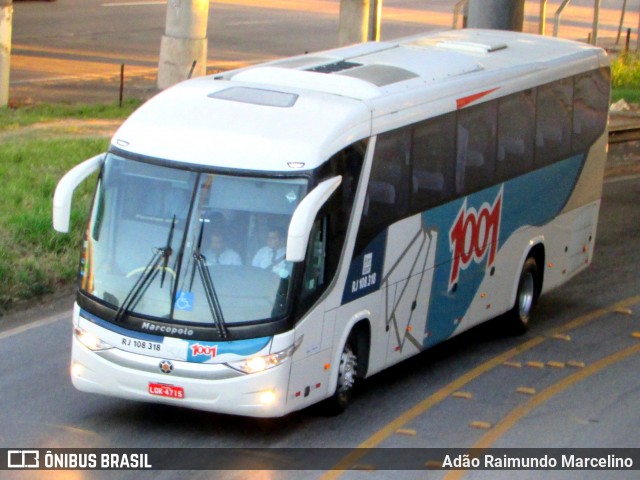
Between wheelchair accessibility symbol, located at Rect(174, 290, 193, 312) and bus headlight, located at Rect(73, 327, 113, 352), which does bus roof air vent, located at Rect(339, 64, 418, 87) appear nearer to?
wheelchair accessibility symbol, located at Rect(174, 290, 193, 312)

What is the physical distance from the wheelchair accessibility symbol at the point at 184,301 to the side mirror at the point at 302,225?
2.88ft

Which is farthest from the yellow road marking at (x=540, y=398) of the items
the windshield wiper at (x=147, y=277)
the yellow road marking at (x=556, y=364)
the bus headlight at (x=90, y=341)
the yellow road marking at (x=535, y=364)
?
the bus headlight at (x=90, y=341)

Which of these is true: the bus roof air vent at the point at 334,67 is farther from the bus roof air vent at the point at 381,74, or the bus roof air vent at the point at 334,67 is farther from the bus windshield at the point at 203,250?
the bus windshield at the point at 203,250

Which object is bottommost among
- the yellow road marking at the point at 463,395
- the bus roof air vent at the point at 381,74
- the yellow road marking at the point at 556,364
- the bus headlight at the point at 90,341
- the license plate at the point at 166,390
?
the yellow road marking at the point at 556,364

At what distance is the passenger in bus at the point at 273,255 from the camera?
393 inches

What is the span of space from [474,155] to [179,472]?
16.2ft

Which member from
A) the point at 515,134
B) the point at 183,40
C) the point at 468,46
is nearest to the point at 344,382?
the point at 515,134

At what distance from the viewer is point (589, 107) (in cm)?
1548

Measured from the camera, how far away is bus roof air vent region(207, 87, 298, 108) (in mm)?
10703

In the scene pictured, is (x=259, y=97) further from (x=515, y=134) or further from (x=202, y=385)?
(x=515, y=134)

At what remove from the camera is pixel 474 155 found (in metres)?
12.9

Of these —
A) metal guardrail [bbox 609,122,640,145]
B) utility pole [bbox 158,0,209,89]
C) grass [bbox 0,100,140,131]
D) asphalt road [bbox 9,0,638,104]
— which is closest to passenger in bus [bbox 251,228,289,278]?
grass [bbox 0,100,140,131]

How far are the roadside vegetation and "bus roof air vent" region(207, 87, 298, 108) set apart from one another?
15.0ft

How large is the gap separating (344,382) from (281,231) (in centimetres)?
174
